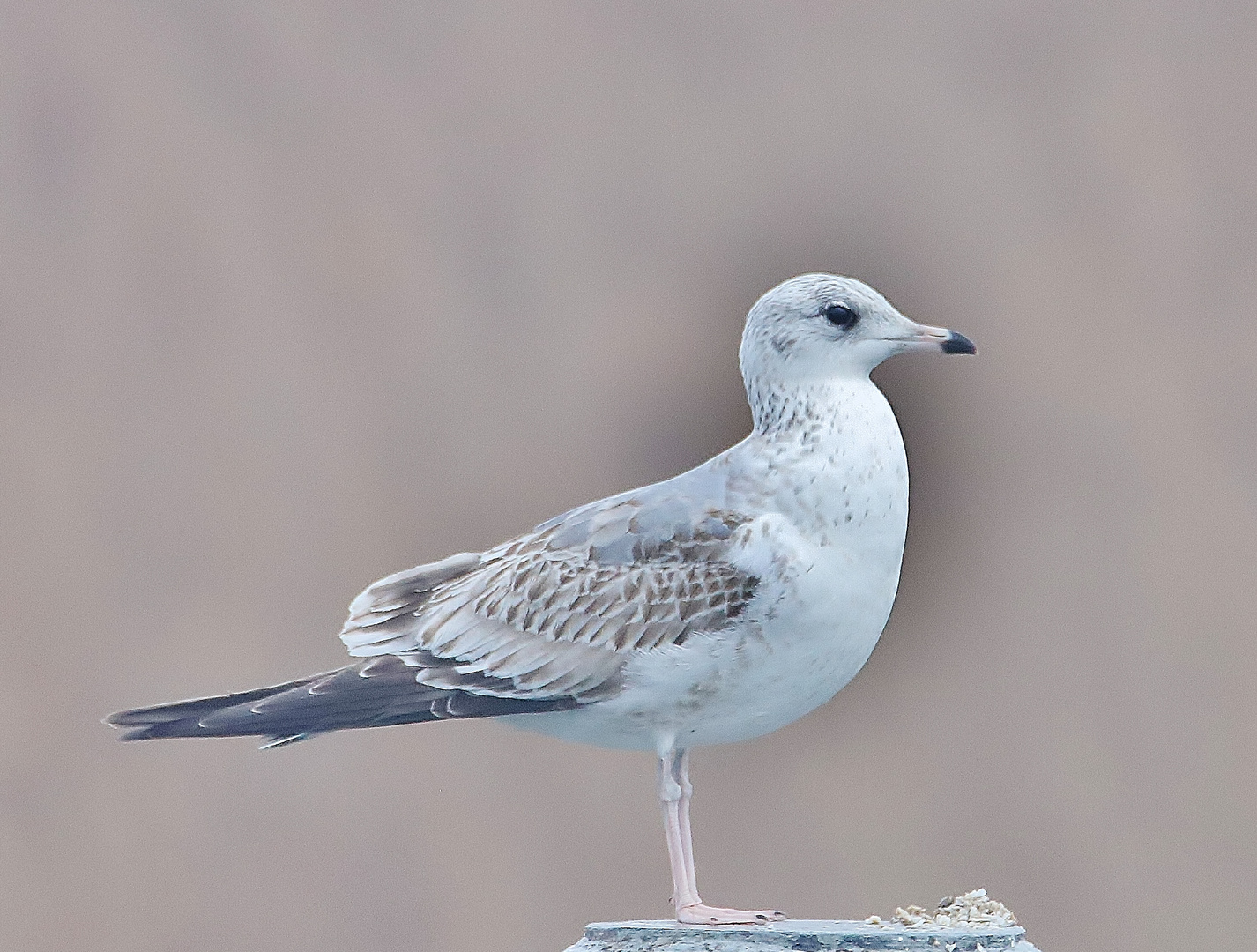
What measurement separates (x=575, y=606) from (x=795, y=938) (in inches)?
33.8

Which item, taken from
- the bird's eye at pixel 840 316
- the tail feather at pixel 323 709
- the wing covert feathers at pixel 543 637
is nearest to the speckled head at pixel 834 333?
the bird's eye at pixel 840 316

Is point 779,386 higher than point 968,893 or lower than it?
higher

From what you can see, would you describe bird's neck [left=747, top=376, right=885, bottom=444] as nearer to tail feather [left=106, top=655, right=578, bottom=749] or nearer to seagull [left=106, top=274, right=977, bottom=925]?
seagull [left=106, top=274, right=977, bottom=925]

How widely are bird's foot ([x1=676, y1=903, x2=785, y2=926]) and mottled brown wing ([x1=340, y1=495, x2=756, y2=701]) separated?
0.47 m

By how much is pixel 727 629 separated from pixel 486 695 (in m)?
0.55

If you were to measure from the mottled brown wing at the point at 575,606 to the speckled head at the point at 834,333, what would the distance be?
0.38 m

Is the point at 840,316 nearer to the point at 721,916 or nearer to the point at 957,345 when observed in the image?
the point at 957,345

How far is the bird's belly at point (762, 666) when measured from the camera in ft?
11.1

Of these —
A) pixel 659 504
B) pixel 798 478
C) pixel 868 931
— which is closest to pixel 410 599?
pixel 659 504

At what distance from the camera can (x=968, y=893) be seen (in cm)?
348

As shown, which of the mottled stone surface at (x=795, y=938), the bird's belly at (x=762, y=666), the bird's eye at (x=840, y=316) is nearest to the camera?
the mottled stone surface at (x=795, y=938)

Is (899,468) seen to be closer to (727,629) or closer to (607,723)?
(727,629)

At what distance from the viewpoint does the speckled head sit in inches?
142

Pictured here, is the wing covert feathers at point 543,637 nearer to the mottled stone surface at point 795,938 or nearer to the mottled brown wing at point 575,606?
the mottled brown wing at point 575,606
